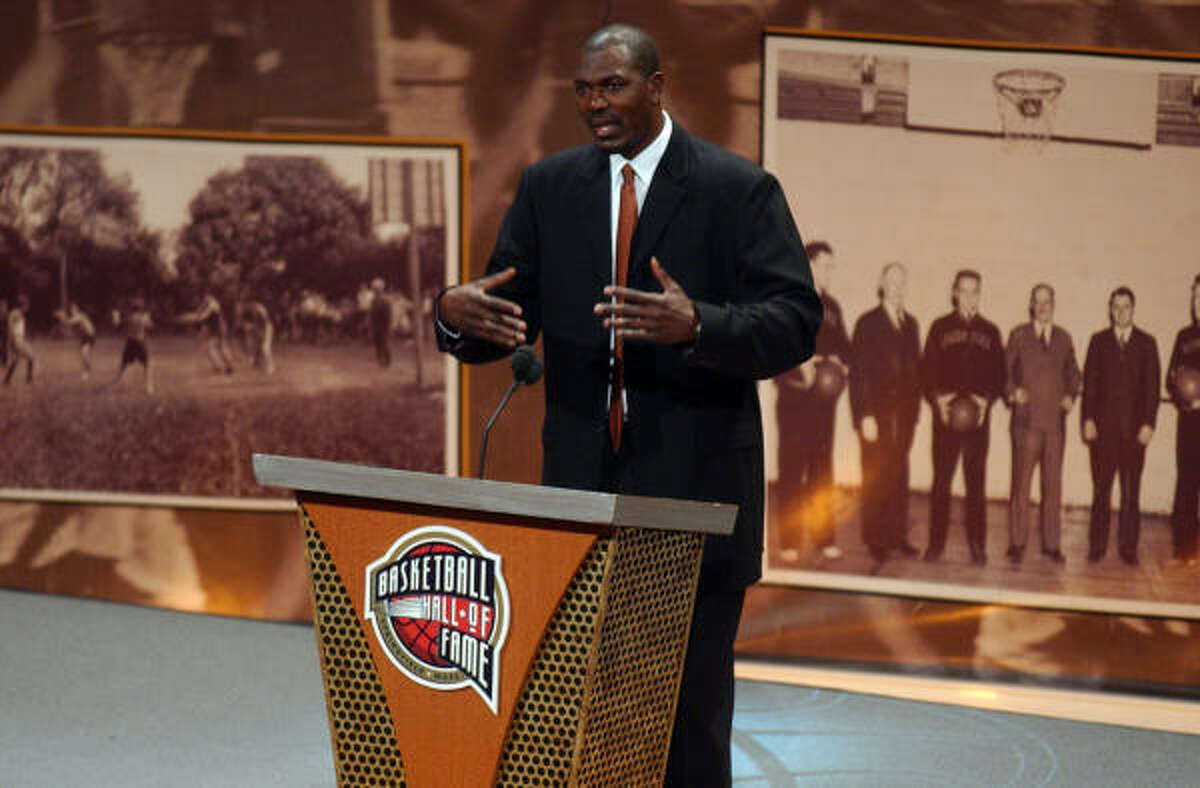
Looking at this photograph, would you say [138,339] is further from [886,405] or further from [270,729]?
[886,405]

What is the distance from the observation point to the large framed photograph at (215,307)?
5.00 m

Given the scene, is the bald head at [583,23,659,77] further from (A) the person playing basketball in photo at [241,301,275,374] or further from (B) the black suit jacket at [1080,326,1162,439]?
(A) the person playing basketball in photo at [241,301,275,374]

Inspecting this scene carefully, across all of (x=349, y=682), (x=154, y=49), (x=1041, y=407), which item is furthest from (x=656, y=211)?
(x=154, y=49)

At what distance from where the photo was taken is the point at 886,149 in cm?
464

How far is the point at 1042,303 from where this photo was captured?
4.61 meters

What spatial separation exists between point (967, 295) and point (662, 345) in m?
2.17

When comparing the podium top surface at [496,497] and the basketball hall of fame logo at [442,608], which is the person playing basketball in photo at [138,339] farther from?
the basketball hall of fame logo at [442,608]

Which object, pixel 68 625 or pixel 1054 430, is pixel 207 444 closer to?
pixel 68 625

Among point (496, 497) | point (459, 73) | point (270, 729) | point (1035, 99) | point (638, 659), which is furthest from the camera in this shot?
point (459, 73)

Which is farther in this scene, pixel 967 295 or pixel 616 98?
pixel 967 295

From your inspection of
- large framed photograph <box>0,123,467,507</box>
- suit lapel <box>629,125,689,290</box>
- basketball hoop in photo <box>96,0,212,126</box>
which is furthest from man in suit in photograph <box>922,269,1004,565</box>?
basketball hoop in photo <box>96,0,212,126</box>

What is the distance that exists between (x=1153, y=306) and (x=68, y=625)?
3.44 meters

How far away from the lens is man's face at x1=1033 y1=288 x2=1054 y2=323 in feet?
15.1

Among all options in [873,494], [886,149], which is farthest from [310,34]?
[873,494]
